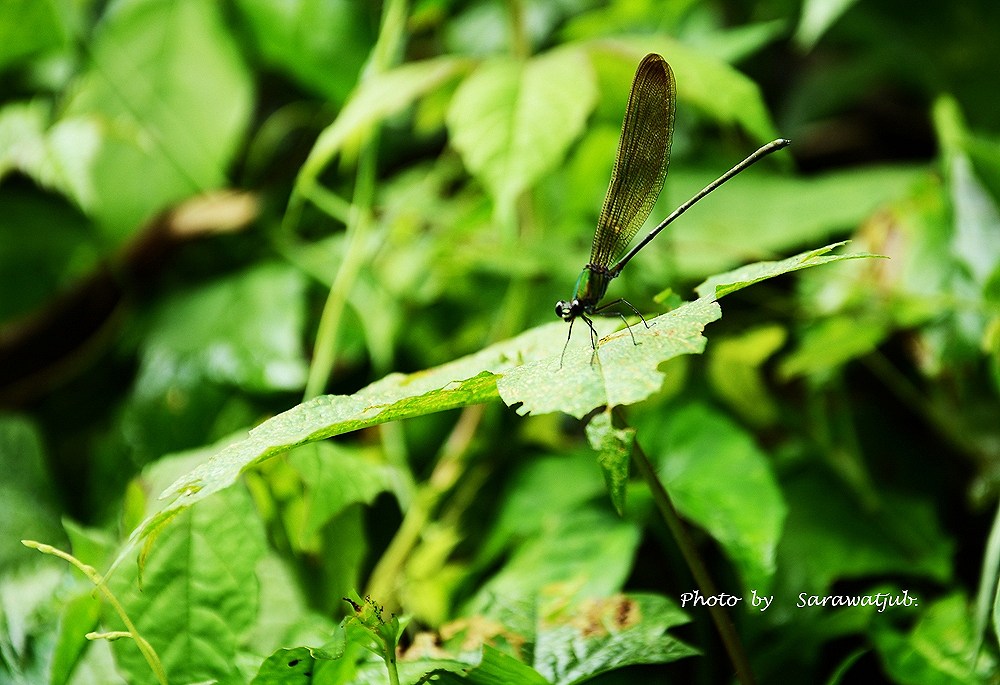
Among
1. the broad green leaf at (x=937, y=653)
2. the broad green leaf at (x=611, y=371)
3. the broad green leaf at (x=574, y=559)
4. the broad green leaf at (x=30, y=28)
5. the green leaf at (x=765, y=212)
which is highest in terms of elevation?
the broad green leaf at (x=30, y=28)

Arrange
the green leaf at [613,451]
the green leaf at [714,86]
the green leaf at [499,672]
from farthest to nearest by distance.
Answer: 1. the green leaf at [714,86]
2. the green leaf at [499,672]
3. the green leaf at [613,451]

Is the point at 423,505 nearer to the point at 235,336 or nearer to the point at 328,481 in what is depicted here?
the point at 328,481

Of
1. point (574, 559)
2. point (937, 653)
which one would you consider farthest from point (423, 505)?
point (937, 653)

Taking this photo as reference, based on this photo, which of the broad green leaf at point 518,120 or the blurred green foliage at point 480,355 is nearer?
the blurred green foliage at point 480,355

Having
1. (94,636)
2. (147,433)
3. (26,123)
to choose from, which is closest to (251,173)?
(26,123)

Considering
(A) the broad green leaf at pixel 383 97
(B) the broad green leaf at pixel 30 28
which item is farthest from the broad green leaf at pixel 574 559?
(B) the broad green leaf at pixel 30 28

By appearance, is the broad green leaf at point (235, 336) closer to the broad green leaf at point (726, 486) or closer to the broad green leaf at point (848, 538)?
the broad green leaf at point (726, 486)
